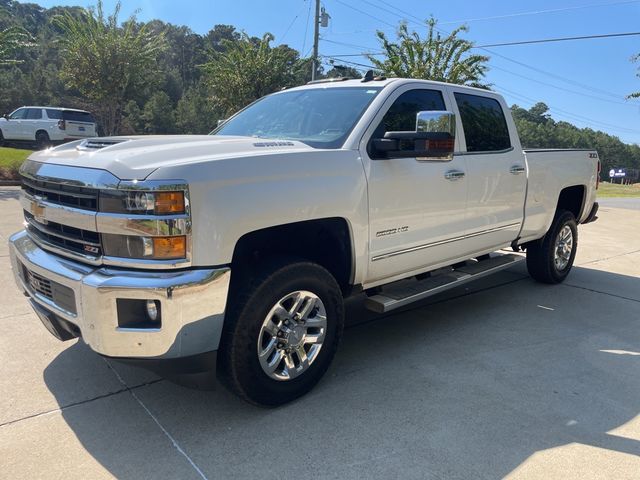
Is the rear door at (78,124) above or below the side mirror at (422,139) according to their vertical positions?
above

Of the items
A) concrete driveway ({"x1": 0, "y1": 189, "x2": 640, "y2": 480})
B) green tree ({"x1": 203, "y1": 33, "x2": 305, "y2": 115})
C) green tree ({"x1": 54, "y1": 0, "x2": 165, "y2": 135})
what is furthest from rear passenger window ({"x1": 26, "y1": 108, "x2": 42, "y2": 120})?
concrete driveway ({"x1": 0, "y1": 189, "x2": 640, "y2": 480})

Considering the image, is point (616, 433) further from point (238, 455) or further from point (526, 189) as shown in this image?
point (526, 189)

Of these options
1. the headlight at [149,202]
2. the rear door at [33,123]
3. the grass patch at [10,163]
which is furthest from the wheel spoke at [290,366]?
the rear door at [33,123]

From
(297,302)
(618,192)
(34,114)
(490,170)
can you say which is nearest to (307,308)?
(297,302)

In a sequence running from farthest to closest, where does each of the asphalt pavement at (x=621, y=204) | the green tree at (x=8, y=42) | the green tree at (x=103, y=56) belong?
1. the asphalt pavement at (x=621, y=204)
2. the green tree at (x=103, y=56)
3. the green tree at (x=8, y=42)

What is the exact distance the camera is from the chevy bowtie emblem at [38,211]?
3045mm

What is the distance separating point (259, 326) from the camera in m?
2.90

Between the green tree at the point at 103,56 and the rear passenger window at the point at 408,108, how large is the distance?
52.0ft

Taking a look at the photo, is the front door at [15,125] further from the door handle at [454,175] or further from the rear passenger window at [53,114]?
the door handle at [454,175]

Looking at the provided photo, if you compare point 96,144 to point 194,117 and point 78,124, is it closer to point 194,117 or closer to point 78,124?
point 78,124

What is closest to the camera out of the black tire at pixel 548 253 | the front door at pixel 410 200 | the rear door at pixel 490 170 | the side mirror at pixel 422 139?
the side mirror at pixel 422 139

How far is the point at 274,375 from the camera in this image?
120 inches

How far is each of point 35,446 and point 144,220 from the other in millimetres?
1367

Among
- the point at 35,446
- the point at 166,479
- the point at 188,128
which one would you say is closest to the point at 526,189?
the point at 166,479
